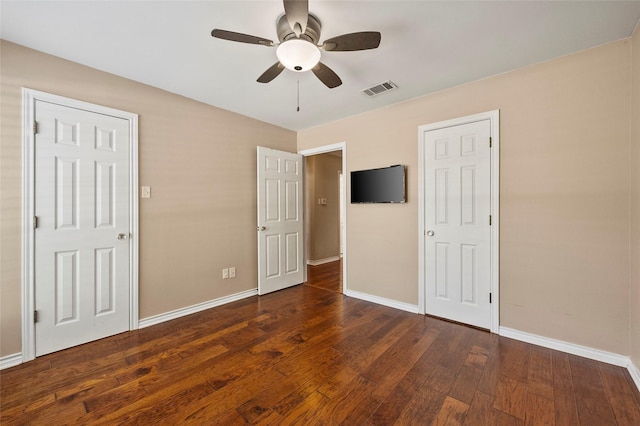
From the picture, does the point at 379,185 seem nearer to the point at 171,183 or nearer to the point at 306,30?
the point at 306,30

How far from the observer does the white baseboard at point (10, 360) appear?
1.98 meters

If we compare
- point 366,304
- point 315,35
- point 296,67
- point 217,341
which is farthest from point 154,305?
point 315,35

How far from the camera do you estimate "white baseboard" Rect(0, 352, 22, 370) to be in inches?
77.9

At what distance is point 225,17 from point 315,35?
24.3 inches

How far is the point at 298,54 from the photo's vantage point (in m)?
1.73

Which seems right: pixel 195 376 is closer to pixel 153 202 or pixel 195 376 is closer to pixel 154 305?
pixel 154 305

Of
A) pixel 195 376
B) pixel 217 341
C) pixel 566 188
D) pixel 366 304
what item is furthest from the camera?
pixel 366 304

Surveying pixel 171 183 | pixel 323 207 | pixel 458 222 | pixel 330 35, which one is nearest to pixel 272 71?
pixel 330 35

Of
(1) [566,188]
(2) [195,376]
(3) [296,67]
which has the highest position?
(3) [296,67]

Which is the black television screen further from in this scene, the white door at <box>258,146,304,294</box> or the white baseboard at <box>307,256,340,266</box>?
the white baseboard at <box>307,256,340,266</box>

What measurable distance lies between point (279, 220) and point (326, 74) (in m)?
2.33

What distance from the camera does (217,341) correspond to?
2406 millimetres

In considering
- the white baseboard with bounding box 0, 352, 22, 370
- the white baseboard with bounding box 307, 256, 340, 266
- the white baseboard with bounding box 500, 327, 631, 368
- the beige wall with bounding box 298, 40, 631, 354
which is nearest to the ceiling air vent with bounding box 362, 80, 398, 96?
the beige wall with bounding box 298, 40, 631, 354

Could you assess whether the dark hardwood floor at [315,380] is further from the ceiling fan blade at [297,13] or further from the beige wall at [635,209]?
the ceiling fan blade at [297,13]
